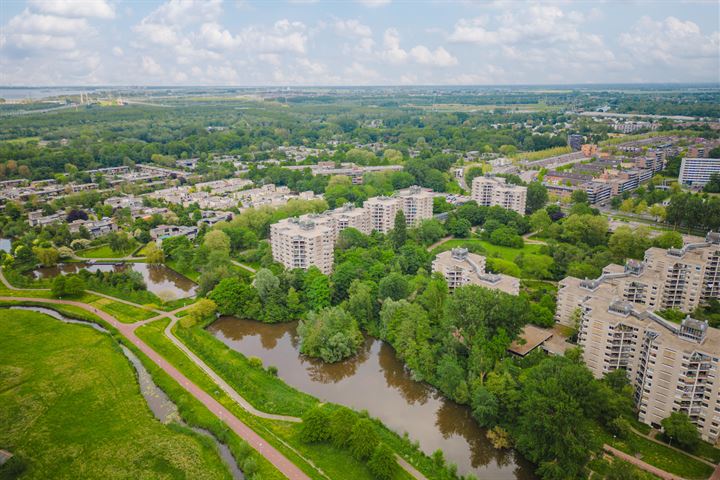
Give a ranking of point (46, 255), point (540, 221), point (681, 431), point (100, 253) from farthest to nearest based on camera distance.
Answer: point (540, 221) < point (100, 253) < point (46, 255) < point (681, 431)

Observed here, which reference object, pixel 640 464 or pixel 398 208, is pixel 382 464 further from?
pixel 398 208

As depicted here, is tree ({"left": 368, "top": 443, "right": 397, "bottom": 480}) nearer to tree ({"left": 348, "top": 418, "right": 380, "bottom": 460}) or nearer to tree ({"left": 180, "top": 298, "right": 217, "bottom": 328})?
tree ({"left": 348, "top": 418, "right": 380, "bottom": 460})

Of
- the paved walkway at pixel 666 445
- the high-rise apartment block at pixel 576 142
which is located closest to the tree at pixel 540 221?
the paved walkway at pixel 666 445

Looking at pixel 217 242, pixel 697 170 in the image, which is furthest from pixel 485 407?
pixel 697 170

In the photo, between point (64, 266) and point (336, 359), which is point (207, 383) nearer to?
point (336, 359)

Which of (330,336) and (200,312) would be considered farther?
(200,312)

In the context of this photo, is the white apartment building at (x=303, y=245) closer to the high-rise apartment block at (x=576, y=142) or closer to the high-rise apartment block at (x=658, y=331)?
the high-rise apartment block at (x=658, y=331)

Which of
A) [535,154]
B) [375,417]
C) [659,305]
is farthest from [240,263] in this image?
[535,154]
